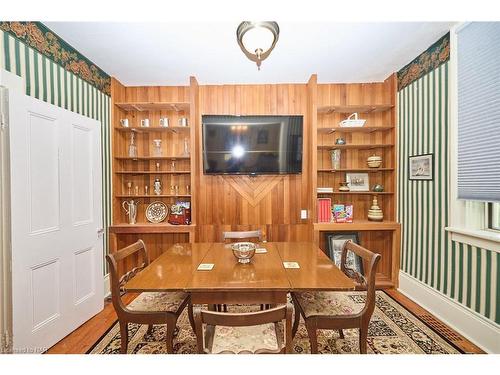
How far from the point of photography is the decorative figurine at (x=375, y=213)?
312cm

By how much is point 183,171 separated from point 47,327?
6.57ft

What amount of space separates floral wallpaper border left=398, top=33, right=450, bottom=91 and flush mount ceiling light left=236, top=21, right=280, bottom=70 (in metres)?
1.89

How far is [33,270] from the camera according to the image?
6.04 feet

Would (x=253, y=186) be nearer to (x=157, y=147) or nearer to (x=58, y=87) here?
(x=157, y=147)

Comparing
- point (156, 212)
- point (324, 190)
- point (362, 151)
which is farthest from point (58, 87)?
point (362, 151)

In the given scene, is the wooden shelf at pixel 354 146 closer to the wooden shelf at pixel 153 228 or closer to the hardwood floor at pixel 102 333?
the hardwood floor at pixel 102 333

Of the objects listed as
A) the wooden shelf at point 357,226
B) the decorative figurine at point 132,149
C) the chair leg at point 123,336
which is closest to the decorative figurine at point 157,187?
the decorative figurine at point 132,149

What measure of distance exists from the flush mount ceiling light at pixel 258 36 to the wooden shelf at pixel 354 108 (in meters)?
1.72

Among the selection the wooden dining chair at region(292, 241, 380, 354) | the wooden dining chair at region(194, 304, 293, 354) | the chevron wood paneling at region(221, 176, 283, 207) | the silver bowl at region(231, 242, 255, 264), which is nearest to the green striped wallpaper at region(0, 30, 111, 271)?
the chevron wood paneling at region(221, 176, 283, 207)

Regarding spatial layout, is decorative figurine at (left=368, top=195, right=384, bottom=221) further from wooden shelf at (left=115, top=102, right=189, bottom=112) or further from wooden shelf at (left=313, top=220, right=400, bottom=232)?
wooden shelf at (left=115, top=102, right=189, bottom=112)

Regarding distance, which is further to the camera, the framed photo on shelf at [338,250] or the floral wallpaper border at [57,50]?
the framed photo on shelf at [338,250]
